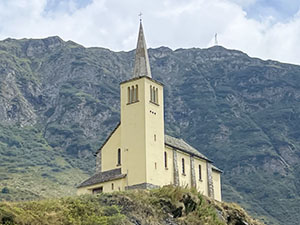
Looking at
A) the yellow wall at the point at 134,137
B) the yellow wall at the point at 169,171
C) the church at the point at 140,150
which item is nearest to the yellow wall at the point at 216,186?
the church at the point at 140,150

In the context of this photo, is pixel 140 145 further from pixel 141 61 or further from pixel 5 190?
pixel 5 190

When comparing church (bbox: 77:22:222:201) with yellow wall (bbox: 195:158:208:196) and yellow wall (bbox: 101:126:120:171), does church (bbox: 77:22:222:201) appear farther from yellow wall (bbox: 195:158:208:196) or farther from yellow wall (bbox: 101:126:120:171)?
yellow wall (bbox: 195:158:208:196)

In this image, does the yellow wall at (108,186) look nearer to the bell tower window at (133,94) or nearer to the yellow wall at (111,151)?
the yellow wall at (111,151)

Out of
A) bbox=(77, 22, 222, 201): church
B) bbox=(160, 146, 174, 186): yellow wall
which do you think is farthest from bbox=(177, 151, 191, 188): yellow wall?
bbox=(160, 146, 174, 186): yellow wall

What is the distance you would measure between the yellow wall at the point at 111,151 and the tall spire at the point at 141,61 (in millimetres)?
6347

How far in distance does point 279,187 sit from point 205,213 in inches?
4140

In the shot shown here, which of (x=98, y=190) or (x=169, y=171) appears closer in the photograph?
(x=98, y=190)

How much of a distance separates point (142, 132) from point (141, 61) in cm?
929

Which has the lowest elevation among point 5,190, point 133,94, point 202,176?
point 202,176

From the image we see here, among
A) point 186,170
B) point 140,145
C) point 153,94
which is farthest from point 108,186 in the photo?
point 186,170

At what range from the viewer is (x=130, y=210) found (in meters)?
50.2

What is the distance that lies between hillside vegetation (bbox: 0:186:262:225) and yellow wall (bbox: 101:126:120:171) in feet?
39.0

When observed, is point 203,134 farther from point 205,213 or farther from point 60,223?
point 60,223

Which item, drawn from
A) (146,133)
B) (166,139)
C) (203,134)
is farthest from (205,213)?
(203,134)
